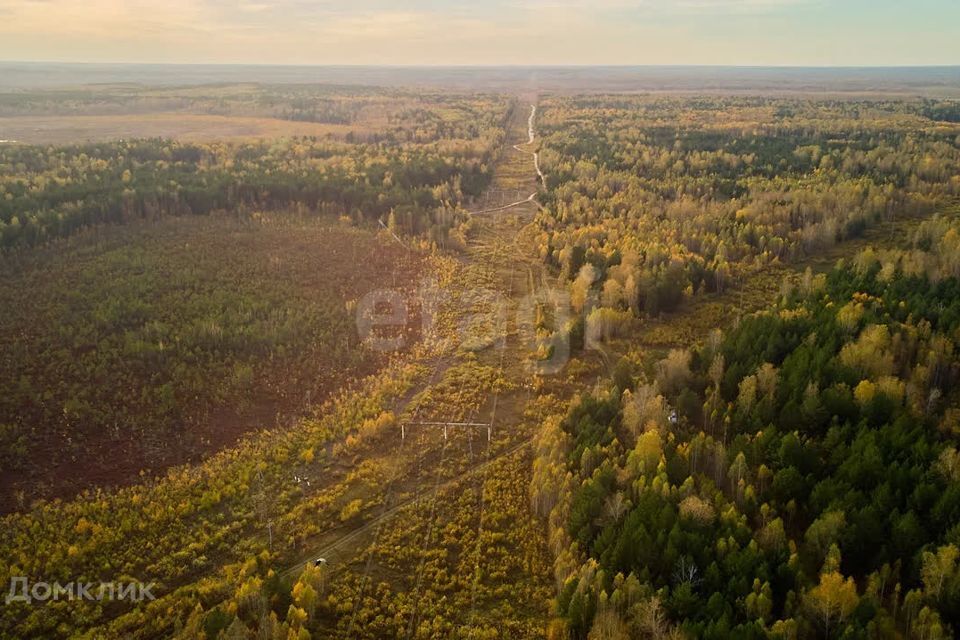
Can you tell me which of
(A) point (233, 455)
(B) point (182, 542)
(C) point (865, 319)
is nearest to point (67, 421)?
(A) point (233, 455)

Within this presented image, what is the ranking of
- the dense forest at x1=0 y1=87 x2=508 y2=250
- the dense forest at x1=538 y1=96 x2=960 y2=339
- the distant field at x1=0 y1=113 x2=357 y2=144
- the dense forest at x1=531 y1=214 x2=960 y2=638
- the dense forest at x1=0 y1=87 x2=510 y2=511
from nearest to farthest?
the dense forest at x1=531 y1=214 x2=960 y2=638 < the dense forest at x1=0 y1=87 x2=510 y2=511 < the dense forest at x1=538 y1=96 x2=960 y2=339 < the dense forest at x1=0 y1=87 x2=508 y2=250 < the distant field at x1=0 y1=113 x2=357 y2=144

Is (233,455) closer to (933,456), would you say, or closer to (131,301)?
(131,301)

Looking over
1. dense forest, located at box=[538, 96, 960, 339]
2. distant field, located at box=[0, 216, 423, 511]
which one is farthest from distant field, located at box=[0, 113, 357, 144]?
distant field, located at box=[0, 216, 423, 511]

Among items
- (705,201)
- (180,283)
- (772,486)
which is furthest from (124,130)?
(772,486)

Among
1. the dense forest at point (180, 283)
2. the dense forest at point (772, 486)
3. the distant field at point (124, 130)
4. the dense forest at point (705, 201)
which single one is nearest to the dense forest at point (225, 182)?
the dense forest at point (180, 283)

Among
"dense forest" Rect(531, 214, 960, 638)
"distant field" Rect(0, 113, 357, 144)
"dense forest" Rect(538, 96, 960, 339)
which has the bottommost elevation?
"dense forest" Rect(531, 214, 960, 638)

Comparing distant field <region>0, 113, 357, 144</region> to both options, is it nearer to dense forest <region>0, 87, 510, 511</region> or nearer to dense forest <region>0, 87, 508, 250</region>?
dense forest <region>0, 87, 508, 250</region>

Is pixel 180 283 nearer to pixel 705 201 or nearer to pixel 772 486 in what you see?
pixel 772 486
